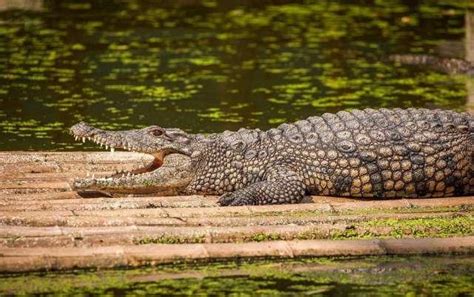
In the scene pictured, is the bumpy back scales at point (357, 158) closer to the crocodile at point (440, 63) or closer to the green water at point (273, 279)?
the green water at point (273, 279)

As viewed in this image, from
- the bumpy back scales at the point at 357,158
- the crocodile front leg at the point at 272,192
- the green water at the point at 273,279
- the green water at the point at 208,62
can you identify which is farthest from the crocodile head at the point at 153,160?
the green water at the point at 208,62

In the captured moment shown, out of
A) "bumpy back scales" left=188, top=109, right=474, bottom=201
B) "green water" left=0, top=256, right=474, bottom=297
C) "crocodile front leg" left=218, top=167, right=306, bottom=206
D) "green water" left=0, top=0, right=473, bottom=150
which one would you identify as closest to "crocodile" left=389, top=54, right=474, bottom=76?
"green water" left=0, top=0, right=473, bottom=150

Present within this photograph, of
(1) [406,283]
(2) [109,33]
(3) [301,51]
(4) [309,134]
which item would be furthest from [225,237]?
(2) [109,33]

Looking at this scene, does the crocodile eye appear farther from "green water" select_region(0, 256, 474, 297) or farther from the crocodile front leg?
"green water" select_region(0, 256, 474, 297)

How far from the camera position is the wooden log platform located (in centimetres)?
790

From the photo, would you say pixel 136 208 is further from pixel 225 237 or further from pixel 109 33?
pixel 109 33

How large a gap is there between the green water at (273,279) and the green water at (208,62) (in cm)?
441

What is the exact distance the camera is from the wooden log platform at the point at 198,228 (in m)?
7.90

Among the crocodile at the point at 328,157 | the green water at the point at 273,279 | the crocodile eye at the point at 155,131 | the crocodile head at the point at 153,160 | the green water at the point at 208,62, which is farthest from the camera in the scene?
the green water at the point at 208,62

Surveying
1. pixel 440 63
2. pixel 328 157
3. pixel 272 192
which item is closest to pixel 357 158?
pixel 328 157

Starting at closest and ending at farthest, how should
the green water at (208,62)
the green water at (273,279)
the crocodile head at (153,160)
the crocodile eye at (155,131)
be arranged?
the green water at (273,279)
the crocodile head at (153,160)
the crocodile eye at (155,131)
the green water at (208,62)

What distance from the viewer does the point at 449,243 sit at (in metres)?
8.27

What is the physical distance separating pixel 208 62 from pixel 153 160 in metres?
6.54

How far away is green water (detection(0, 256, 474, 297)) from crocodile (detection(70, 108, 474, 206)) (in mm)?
1505
